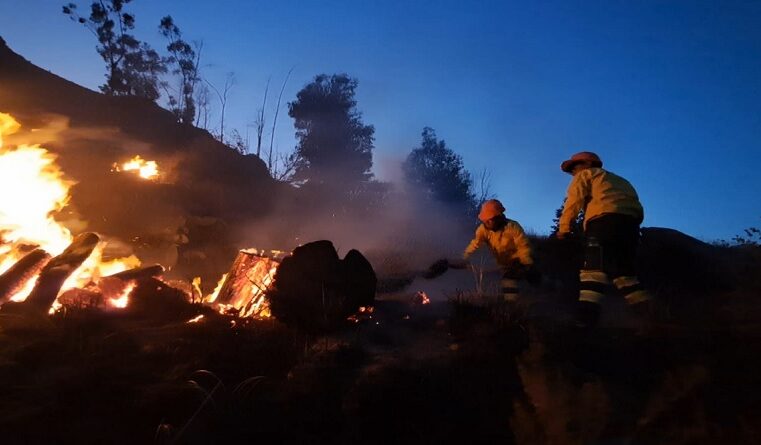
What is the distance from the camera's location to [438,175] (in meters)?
27.1

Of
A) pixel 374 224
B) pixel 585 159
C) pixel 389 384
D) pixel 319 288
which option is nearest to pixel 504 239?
pixel 585 159

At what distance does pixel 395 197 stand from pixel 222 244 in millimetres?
11122

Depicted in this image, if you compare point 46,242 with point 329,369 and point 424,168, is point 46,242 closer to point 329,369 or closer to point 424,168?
point 329,369

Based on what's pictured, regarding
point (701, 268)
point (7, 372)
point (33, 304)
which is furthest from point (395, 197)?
point (7, 372)

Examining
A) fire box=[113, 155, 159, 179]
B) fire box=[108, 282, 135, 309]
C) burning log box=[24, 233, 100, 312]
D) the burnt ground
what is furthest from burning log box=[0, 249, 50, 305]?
fire box=[113, 155, 159, 179]

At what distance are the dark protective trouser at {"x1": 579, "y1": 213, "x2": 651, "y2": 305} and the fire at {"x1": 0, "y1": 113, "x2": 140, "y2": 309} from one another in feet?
23.0

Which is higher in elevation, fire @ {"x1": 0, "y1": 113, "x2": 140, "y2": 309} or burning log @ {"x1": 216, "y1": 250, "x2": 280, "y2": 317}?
fire @ {"x1": 0, "y1": 113, "x2": 140, "y2": 309}

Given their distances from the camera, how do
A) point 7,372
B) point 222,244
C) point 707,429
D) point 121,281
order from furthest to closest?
1. point 222,244
2. point 121,281
3. point 7,372
4. point 707,429

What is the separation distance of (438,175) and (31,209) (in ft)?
67.3

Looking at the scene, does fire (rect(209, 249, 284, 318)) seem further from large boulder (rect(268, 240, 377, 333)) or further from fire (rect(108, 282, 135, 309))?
fire (rect(108, 282, 135, 309))

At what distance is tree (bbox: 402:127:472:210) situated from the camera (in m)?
26.8

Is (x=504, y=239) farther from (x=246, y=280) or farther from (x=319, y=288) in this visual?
(x=246, y=280)

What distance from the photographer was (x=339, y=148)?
26781 millimetres

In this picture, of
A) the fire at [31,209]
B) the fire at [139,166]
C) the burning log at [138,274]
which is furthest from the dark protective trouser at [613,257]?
the fire at [139,166]
